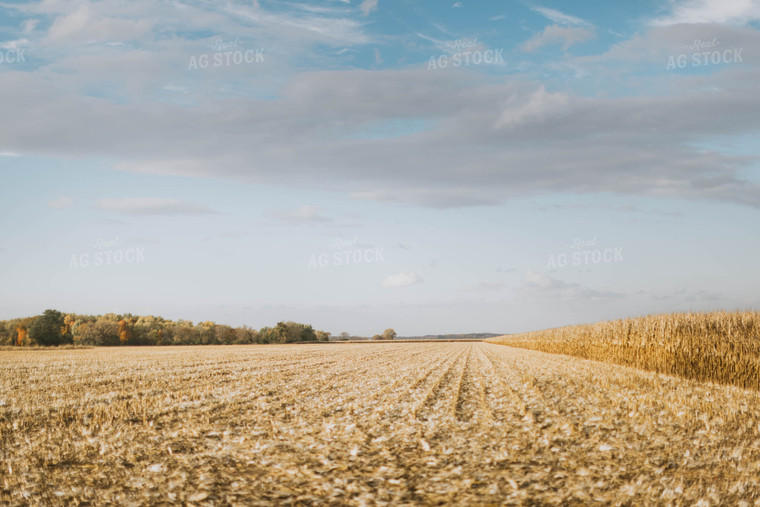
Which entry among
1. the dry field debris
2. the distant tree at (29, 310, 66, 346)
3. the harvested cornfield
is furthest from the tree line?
the harvested cornfield

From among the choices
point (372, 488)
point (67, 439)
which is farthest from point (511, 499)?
point (67, 439)

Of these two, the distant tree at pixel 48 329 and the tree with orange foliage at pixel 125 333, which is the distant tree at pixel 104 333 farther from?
the distant tree at pixel 48 329

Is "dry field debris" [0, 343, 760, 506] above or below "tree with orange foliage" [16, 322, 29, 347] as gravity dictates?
above

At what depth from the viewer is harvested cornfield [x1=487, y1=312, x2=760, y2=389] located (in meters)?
22.7

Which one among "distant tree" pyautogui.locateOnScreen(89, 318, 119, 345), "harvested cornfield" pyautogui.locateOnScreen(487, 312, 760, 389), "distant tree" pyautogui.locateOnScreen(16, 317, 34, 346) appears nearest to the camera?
"harvested cornfield" pyautogui.locateOnScreen(487, 312, 760, 389)

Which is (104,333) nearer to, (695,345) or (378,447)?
(695,345)

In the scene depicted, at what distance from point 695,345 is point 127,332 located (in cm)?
12375

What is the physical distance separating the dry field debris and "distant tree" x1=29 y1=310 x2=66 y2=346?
292 feet

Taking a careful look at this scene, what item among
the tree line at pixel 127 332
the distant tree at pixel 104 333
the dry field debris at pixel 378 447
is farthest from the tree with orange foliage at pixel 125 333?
the dry field debris at pixel 378 447

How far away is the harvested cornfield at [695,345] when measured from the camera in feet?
74.5

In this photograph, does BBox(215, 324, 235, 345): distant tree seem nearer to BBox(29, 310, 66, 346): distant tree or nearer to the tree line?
the tree line

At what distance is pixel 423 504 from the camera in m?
7.26

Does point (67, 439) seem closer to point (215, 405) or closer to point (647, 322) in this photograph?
point (215, 405)

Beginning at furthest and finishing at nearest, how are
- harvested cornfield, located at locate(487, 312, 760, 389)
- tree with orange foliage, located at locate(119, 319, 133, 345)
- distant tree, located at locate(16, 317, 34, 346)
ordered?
tree with orange foliage, located at locate(119, 319, 133, 345), distant tree, located at locate(16, 317, 34, 346), harvested cornfield, located at locate(487, 312, 760, 389)
